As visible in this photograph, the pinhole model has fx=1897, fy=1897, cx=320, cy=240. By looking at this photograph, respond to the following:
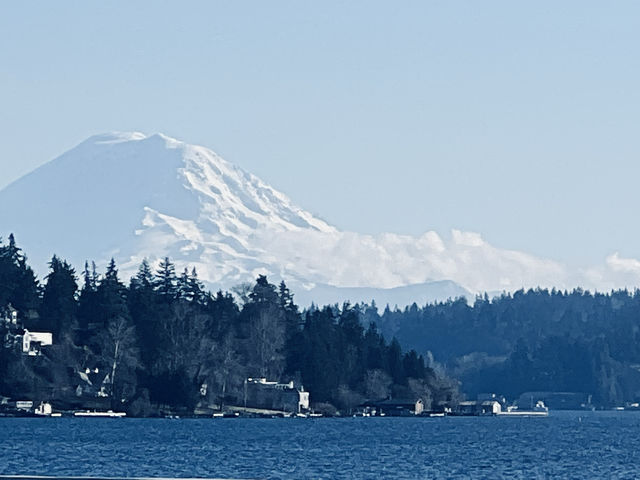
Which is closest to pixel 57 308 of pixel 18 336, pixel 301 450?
pixel 18 336

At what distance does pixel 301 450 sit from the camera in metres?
119

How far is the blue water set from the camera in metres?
96.2

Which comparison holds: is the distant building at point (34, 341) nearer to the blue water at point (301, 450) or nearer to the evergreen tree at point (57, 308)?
the evergreen tree at point (57, 308)

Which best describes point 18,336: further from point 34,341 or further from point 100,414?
point 100,414

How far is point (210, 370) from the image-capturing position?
7569 inches

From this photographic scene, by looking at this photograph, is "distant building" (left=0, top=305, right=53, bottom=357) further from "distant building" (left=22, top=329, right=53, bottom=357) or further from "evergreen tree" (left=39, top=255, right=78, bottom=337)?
"evergreen tree" (left=39, top=255, right=78, bottom=337)

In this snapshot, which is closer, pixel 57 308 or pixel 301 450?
pixel 301 450

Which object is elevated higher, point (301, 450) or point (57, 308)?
point (57, 308)

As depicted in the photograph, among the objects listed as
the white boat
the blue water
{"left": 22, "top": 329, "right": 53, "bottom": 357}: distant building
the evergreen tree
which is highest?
the evergreen tree

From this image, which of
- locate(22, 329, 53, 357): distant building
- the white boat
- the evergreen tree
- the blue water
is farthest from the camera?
the evergreen tree

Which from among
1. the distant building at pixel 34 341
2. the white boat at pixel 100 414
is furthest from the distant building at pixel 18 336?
the white boat at pixel 100 414

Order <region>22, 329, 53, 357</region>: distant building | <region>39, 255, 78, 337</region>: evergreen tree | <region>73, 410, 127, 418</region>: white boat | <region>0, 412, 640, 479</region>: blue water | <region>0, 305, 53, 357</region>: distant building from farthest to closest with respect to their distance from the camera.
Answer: <region>39, 255, 78, 337</region>: evergreen tree → <region>22, 329, 53, 357</region>: distant building → <region>0, 305, 53, 357</region>: distant building → <region>73, 410, 127, 418</region>: white boat → <region>0, 412, 640, 479</region>: blue water

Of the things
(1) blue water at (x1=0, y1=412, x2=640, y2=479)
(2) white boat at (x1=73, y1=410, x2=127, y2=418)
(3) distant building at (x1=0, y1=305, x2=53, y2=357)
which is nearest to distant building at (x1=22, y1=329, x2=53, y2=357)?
(3) distant building at (x1=0, y1=305, x2=53, y2=357)

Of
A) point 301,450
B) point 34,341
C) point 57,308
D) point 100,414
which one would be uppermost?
point 57,308
